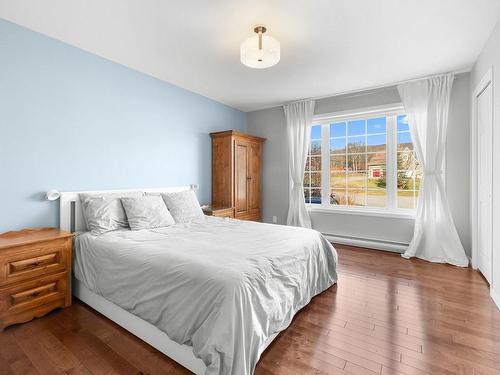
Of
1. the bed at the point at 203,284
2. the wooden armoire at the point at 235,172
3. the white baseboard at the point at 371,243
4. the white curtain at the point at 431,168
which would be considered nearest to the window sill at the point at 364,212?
the white curtain at the point at 431,168

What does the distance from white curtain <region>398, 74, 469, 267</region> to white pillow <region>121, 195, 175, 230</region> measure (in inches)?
133

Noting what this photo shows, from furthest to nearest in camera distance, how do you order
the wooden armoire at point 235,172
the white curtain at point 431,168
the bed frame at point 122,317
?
the wooden armoire at point 235,172 < the white curtain at point 431,168 < the bed frame at point 122,317

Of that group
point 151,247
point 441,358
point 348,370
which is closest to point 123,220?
point 151,247

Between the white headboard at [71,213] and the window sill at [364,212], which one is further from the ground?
the white headboard at [71,213]

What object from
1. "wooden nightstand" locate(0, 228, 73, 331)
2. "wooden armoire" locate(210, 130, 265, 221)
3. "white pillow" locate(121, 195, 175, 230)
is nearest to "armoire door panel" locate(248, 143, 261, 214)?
"wooden armoire" locate(210, 130, 265, 221)

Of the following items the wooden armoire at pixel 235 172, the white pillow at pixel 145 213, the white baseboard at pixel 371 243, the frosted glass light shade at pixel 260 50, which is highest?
the frosted glass light shade at pixel 260 50

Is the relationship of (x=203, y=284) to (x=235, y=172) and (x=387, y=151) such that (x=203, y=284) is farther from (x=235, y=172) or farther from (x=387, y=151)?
(x=387, y=151)

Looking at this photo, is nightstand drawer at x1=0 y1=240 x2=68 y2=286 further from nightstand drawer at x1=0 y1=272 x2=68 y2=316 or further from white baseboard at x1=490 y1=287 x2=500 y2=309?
white baseboard at x1=490 y1=287 x2=500 y2=309

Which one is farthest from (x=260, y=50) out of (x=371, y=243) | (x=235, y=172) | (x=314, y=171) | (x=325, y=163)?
(x=371, y=243)

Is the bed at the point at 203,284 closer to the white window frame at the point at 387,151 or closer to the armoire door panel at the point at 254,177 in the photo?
the white window frame at the point at 387,151

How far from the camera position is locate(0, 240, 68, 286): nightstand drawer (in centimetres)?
195

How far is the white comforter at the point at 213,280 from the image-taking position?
1.37 meters

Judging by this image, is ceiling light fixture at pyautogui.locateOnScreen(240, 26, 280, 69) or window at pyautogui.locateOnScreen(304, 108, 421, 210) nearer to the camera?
ceiling light fixture at pyautogui.locateOnScreen(240, 26, 280, 69)

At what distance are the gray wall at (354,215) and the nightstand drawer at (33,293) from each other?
3.60 metres
